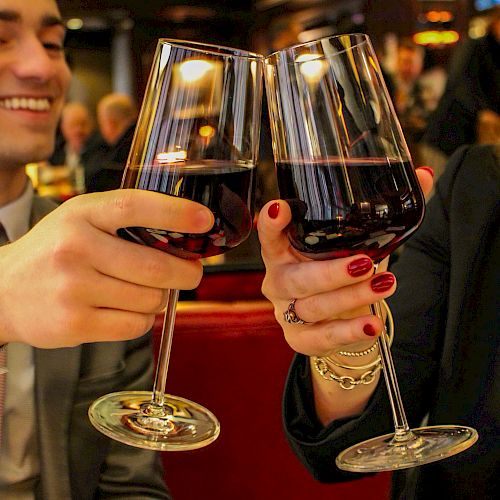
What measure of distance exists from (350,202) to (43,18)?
36.1 inches

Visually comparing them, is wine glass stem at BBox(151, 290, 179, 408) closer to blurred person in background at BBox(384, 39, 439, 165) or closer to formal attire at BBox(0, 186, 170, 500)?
formal attire at BBox(0, 186, 170, 500)

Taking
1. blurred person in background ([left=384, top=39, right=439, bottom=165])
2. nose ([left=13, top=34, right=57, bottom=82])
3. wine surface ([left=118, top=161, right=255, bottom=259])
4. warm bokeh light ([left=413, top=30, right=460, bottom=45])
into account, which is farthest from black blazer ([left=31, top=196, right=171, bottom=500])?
warm bokeh light ([left=413, top=30, right=460, bottom=45])

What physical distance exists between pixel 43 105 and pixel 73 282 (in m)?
0.80

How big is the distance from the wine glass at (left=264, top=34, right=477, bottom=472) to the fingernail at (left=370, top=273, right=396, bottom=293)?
39mm

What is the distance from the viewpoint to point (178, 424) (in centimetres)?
97

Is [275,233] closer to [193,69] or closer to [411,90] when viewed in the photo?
[193,69]

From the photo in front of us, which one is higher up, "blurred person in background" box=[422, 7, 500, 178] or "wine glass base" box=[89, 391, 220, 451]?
"blurred person in background" box=[422, 7, 500, 178]

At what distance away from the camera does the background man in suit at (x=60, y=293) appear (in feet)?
2.78

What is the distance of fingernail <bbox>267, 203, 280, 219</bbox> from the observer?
90 cm

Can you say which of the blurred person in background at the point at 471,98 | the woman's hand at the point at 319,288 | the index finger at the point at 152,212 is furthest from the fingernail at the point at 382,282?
the blurred person in background at the point at 471,98

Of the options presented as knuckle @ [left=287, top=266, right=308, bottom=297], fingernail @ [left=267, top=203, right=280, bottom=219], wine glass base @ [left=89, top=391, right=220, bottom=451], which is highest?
fingernail @ [left=267, top=203, right=280, bottom=219]

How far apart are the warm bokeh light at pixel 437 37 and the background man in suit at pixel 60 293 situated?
302 inches

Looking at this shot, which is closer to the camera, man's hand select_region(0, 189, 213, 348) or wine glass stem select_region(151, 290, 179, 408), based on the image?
man's hand select_region(0, 189, 213, 348)

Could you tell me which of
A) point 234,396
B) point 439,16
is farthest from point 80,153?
point 234,396
